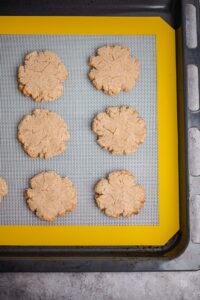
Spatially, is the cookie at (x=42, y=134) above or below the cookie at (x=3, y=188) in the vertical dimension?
above

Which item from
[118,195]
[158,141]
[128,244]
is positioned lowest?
[128,244]

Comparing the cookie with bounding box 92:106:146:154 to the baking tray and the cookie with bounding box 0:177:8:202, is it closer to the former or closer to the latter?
the baking tray

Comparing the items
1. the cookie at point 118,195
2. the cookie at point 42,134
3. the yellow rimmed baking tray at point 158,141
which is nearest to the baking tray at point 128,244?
the yellow rimmed baking tray at point 158,141

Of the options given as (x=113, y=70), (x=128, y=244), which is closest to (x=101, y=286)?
(x=128, y=244)

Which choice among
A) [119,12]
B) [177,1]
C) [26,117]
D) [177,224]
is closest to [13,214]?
[26,117]

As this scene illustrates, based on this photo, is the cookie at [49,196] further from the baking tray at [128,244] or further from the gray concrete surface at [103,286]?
the gray concrete surface at [103,286]

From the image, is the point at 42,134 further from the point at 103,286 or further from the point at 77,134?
the point at 103,286

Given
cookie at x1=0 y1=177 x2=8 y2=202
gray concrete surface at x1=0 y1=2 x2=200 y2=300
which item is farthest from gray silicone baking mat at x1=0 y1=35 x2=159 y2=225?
gray concrete surface at x1=0 y1=2 x2=200 y2=300
